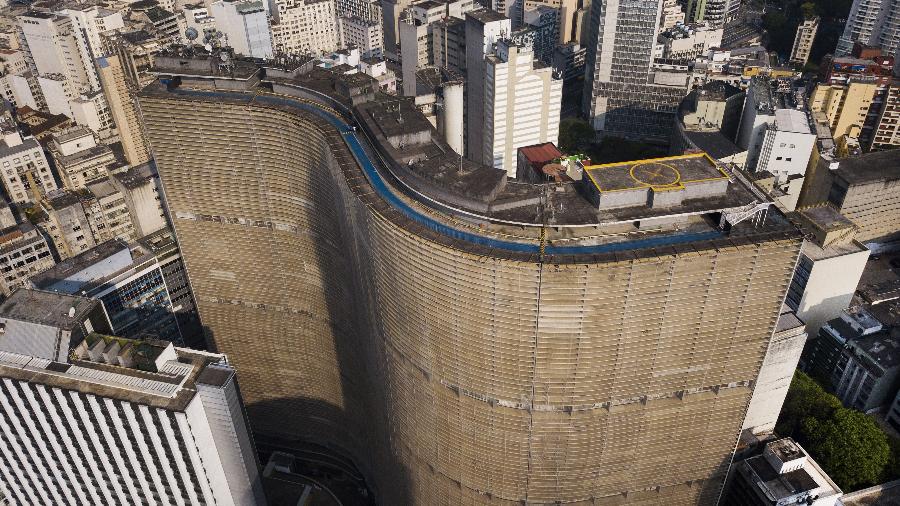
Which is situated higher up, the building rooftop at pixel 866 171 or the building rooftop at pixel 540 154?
the building rooftop at pixel 540 154

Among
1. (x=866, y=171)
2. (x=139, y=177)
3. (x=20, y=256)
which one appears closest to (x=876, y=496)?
(x=866, y=171)

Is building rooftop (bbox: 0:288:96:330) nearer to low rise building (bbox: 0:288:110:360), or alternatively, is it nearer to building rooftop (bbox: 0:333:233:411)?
low rise building (bbox: 0:288:110:360)

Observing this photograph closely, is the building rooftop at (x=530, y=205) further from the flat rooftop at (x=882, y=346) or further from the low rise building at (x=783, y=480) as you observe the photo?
the flat rooftop at (x=882, y=346)

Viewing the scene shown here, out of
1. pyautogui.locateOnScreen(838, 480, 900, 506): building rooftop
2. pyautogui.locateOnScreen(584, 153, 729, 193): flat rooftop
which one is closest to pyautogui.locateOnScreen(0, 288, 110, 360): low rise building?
pyautogui.locateOnScreen(584, 153, 729, 193): flat rooftop

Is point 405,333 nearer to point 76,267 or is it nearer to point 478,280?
point 478,280

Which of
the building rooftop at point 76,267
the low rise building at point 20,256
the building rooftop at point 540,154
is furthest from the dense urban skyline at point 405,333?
the low rise building at point 20,256

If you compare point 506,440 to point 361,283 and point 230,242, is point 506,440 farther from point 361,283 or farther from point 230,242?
point 230,242
